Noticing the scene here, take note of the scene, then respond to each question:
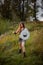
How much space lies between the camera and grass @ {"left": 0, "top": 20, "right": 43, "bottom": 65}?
7.33 feet

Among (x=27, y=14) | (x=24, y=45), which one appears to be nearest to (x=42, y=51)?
(x=24, y=45)

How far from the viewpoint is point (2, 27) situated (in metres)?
2.32

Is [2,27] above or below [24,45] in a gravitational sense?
above

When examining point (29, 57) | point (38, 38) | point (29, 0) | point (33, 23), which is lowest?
point (29, 57)

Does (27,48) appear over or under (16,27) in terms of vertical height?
under

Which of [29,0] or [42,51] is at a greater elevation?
[29,0]

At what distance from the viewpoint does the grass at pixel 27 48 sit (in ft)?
7.33

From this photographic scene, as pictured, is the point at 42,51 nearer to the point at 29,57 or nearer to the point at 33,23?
the point at 29,57

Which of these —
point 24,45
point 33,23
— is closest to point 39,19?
point 33,23

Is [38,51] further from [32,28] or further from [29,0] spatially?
[29,0]

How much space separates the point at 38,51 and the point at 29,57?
10 cm

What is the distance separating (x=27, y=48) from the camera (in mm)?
2260

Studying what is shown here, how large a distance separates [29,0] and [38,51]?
0.51 m

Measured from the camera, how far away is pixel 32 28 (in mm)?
2271
